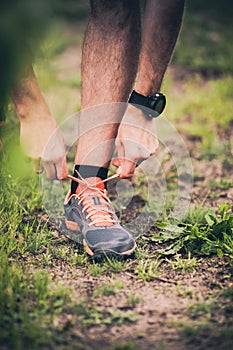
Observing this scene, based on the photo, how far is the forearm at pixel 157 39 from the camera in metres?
2.14

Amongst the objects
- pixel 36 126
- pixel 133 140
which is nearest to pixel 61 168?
pixel 36 126

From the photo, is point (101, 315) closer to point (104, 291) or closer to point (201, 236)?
point (104, 291)

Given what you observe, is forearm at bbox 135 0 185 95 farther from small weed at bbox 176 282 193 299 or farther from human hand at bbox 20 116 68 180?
small weed at bbox 176 282 193 299

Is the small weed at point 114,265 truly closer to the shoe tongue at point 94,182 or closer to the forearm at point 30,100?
the shoe tongue at point 94,182

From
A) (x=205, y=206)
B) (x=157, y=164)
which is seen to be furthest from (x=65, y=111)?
(x=205, y=206)

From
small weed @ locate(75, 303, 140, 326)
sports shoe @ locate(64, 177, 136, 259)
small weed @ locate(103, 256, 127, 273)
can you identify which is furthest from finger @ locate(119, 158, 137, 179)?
small weed @ locate(75, 303, 140, 326)

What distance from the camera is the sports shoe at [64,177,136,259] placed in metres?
2.02

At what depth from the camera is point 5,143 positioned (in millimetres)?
2592

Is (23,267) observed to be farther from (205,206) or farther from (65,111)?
(65,111)

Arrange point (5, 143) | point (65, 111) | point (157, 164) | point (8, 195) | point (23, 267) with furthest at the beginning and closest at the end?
point (65, 111) → point (157, 164) → point (5, 143) → point (8, 195) → point (23, 267)

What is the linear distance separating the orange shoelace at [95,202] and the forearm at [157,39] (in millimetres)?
421

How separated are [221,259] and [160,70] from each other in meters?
0.81

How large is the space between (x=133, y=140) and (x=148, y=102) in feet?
0.57

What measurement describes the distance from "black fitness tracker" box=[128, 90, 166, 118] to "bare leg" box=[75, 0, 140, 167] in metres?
0.10
